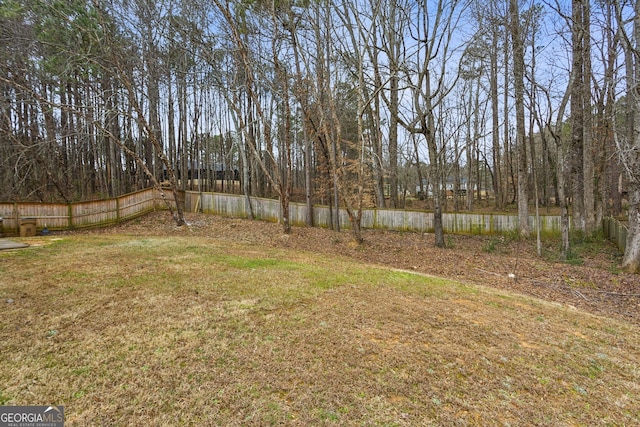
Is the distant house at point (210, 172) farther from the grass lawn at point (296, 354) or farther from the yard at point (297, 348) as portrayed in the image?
the grass lawn at point (296, 354)

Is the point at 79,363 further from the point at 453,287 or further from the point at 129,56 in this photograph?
the point at 129,56

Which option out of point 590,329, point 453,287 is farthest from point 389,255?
point 590,329

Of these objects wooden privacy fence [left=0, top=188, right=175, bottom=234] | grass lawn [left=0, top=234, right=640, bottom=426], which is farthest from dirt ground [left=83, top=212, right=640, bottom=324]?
grass lawn [left=0, top=234, right=640, bottom=426]

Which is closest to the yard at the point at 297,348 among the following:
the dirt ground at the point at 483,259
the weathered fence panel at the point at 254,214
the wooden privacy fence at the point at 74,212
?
the dirt ground at the point at 483,259

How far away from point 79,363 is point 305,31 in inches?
422

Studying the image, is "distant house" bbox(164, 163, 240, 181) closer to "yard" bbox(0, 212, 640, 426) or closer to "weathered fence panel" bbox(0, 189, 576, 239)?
"weathered fence panel" bbox(0, 189, 576, 239)

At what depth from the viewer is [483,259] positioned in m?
8.31

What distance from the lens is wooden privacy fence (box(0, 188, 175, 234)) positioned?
8.79m

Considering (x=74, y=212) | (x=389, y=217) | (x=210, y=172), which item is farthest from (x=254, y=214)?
(x=210, y=172)

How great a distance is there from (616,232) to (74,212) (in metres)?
17.7

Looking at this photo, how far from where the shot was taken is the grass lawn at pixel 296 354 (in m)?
1.95

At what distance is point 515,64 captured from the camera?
9.00m

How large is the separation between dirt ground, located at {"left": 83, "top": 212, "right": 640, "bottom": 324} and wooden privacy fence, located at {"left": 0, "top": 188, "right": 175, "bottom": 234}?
524 millimetres

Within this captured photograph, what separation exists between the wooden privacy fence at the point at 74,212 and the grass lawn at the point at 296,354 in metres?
6.10
